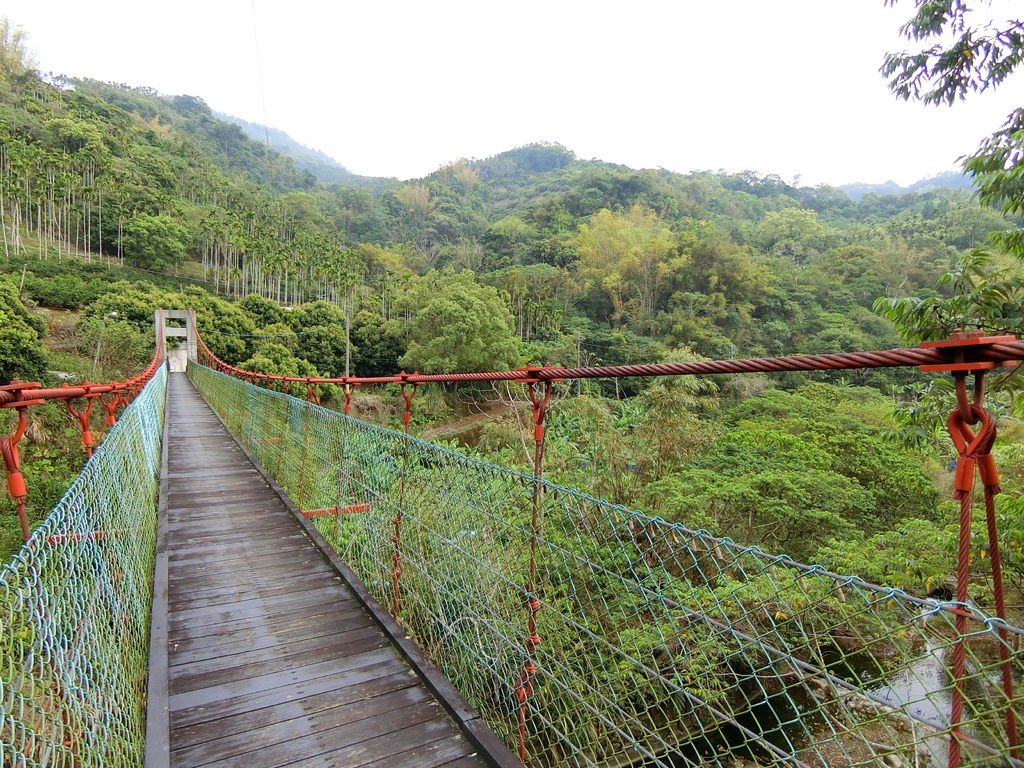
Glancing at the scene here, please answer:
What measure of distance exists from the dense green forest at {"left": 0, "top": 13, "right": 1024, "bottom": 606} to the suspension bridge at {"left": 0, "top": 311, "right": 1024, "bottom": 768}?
2.12 meters

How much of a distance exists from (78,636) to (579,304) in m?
27.9

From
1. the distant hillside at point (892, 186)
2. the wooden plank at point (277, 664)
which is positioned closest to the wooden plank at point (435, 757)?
the wooden plank at point (277, 664)

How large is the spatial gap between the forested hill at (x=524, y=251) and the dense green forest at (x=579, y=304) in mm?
160

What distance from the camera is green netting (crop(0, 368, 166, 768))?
2.73 feet

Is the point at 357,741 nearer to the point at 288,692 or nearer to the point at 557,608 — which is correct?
the point at 288,692

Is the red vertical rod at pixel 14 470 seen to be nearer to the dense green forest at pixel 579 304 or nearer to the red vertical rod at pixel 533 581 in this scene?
the red vertical rod at pixel 533 581

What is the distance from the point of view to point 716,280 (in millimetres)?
24234

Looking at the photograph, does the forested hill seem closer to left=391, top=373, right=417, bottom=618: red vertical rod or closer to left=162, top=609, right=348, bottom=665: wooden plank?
left=391, top=373, right=417, bottom=618: red vertical rod

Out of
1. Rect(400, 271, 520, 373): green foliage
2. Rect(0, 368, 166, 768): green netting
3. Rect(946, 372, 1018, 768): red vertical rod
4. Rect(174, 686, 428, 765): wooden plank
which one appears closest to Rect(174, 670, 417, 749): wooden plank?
Rect(174, 686, 428, 765): wooden plank

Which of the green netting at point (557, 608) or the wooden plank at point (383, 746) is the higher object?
the green netting at point (557, 608)

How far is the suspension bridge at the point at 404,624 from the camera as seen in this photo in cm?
69

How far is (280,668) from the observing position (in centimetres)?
177

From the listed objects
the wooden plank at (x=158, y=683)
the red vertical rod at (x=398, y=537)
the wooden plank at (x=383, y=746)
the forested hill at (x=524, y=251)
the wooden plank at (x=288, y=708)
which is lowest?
the wooden plank at (x=383, y=746)

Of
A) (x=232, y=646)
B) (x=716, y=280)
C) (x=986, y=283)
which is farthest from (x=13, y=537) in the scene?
(x=716, y=280)
